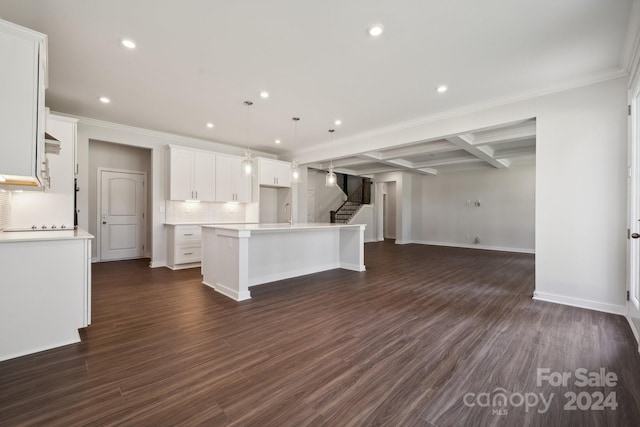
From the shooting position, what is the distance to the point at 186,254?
5.75 meters

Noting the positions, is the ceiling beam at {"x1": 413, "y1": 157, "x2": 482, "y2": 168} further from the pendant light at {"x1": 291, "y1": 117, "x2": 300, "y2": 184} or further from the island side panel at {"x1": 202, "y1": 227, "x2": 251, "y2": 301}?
the island side panel at {"x1": 202, "y1": 227, "x2": 251, "y2": 301}

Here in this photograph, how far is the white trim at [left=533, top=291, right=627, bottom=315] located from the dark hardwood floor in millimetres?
145

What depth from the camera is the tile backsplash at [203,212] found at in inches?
244

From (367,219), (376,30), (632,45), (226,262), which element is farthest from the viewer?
(367,219)

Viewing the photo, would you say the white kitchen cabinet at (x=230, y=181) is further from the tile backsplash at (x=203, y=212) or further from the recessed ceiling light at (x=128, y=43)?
the recessed ceiling light at (x=128, y=43)

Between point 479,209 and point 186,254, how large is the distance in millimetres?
8979

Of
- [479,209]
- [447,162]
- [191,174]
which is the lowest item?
[479,209]

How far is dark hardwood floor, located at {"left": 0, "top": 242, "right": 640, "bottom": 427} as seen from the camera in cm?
160

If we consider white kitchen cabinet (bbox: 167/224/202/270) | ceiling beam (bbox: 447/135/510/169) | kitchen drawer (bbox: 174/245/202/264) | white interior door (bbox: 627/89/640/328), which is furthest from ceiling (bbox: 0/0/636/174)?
kitchen drawer (bbox: 174/245/202/264)

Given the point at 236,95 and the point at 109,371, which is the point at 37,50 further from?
the point at 109,371

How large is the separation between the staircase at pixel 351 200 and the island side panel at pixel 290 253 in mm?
5675

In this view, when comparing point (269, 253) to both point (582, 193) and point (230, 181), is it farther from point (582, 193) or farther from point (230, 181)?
point (582, 193)

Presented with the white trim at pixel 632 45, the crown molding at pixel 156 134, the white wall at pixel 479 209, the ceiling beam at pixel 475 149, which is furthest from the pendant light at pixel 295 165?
the white wall at pixel 479 209

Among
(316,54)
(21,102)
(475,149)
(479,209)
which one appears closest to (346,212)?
(479,209)
